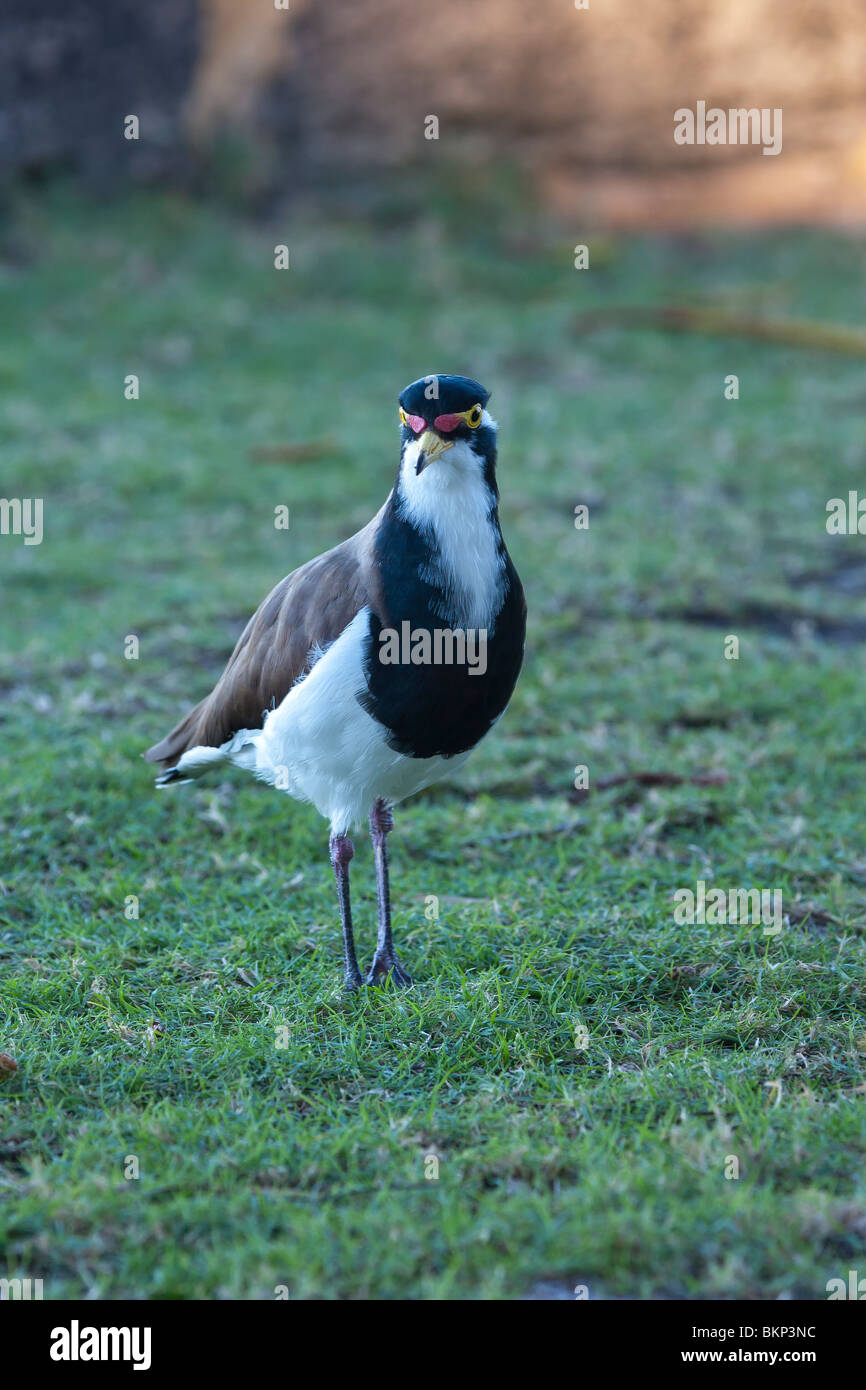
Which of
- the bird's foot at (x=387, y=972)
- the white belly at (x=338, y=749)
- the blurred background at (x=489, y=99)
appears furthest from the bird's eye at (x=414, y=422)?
the blurred background at (x=489, y=99)

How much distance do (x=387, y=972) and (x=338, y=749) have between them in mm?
639

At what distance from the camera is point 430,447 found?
3.51m

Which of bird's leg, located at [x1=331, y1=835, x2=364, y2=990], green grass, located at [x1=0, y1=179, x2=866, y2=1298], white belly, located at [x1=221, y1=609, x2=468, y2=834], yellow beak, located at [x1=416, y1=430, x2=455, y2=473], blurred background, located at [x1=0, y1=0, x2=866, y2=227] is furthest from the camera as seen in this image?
blurred background, located at [x1=0, y1=0, x2=866, y2=227]

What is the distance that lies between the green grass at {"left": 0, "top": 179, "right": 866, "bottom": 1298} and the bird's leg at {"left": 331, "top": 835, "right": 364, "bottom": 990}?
0.35ft

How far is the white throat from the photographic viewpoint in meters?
3.57

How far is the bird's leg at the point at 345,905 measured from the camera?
3857mm

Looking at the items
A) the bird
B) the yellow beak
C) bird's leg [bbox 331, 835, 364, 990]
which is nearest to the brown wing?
the bird

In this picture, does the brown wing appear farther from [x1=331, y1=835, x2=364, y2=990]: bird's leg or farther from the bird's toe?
the bird's toe

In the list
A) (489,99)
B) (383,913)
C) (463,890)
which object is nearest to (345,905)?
(383,913)

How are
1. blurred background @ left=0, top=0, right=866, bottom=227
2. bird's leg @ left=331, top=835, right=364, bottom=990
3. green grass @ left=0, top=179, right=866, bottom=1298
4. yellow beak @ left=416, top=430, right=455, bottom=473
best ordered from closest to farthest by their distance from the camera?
green grass @ left=0, top=179, right=866, bottom=1298, yellow beak @ left=416, top=430, right=455, bottom=473, bird's leg @ left=331, top=835, right=364, bottom=990, blurred background @ left=0, top=0, right=866, bottom=227

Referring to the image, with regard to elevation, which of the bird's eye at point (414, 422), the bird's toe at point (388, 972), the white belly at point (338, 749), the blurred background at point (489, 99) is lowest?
the bird's toe at point (388, 972)

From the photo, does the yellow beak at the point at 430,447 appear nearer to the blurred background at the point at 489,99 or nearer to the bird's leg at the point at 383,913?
the bird's leg at the point at 383,913

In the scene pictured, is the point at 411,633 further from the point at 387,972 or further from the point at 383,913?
the point at 387,972

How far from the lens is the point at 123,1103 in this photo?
3332 millimetres
